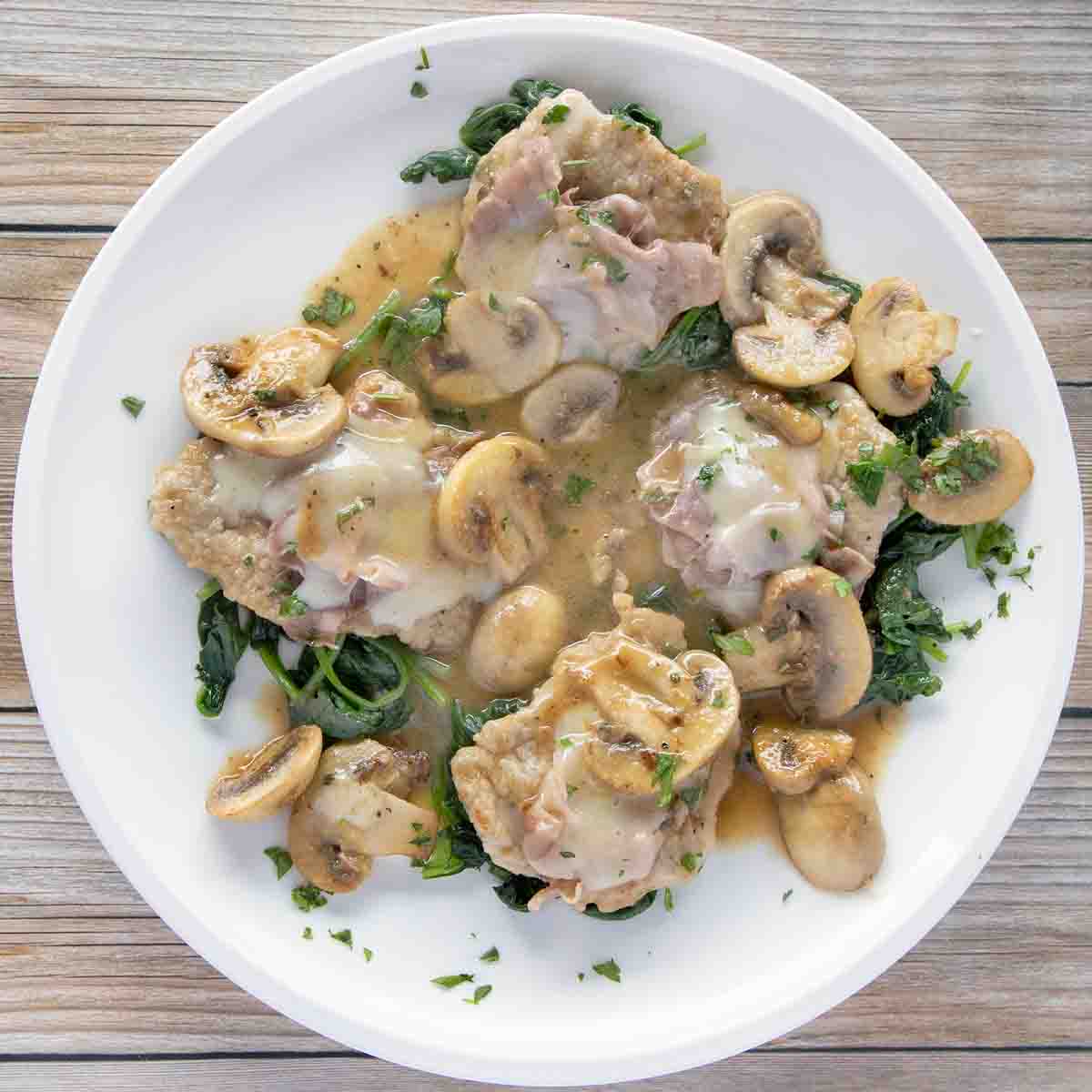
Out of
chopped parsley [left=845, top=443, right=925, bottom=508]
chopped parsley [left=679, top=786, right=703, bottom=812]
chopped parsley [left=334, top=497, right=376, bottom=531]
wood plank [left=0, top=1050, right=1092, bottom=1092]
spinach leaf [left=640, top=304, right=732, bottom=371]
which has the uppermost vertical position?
spinach leaf [left=640, top=304, right=732, bottom=371]

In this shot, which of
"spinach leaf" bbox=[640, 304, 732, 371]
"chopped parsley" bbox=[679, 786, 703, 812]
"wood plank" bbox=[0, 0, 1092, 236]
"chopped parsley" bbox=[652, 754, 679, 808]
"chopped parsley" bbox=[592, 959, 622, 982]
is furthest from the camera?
"wood plank" bbox=[0, 0, 1092, 236]

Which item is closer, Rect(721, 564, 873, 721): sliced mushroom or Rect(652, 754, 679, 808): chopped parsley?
Rect(652, 754, 679, 808): chopped parsley

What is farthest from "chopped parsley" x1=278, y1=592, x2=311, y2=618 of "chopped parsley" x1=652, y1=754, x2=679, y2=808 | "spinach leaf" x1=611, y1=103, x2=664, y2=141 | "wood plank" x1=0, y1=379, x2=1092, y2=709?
"spinach leaf" x1=611, y1=103, x2=664, y2=141

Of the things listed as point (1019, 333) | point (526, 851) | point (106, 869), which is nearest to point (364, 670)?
point (526, 851)

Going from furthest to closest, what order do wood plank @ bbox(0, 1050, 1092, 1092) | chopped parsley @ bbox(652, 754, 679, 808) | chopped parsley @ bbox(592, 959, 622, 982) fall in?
1. wood plank @ bbox(0, 1050, 1092, 1092)
2. chopped parsley @ bbox(592, 959, 622, 982)
3. chopped parsley @ bbox(652, 754, 679, 808)

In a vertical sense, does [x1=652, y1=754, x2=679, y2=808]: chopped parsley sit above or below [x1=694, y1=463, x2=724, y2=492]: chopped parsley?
below

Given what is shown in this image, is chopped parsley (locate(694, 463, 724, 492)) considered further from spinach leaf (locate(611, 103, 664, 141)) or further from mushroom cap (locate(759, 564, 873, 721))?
spinach leaf (locate(611, 103, 664, 141))
